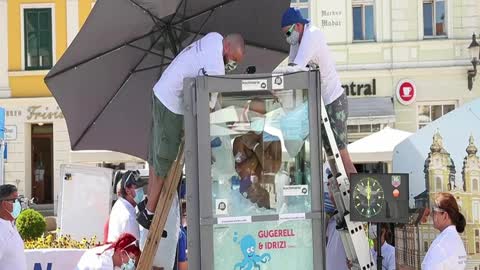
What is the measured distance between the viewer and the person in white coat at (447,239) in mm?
4113

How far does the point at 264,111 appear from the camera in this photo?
382 cm

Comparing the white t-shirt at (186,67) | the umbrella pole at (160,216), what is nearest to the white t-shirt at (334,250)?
the umbrella pole at (160,216)

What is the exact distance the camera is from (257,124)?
12.5 feet

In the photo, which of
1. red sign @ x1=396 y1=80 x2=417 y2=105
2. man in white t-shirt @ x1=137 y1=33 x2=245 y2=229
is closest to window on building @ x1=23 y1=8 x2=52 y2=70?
red sign @ x1=396 y1=80 x2=417 y2=105

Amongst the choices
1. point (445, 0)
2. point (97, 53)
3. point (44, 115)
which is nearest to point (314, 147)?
point (97, 53)

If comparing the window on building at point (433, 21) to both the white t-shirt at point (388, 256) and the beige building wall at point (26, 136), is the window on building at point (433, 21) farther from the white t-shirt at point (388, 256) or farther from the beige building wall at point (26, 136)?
the white t-shirt at point (388, 256)

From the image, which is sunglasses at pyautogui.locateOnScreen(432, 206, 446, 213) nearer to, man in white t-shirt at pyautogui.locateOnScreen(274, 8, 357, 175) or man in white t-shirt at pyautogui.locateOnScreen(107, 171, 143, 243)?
man in white t-shirt at pyautogui.locateOnScreen(274, 8, 357, 175)

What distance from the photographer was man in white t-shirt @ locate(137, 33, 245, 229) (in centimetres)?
407

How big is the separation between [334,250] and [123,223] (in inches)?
70.0

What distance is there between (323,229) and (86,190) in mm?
10538

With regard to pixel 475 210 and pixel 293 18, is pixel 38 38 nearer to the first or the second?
pixel 293 18

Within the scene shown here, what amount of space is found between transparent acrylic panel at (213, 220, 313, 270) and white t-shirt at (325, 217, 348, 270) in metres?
0.84

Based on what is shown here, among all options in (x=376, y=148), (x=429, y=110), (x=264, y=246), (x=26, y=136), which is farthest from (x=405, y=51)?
(x=264, y=246)

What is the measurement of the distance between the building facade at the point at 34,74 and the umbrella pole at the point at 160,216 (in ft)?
58.9
